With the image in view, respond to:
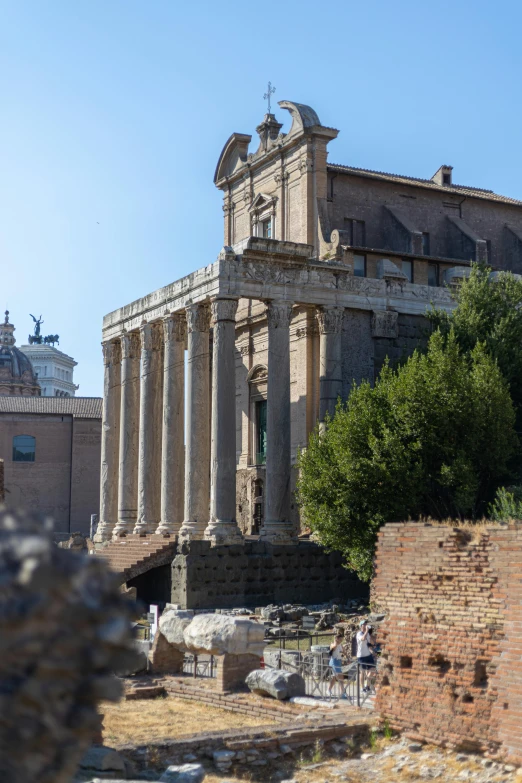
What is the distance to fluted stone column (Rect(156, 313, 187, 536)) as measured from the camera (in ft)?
103

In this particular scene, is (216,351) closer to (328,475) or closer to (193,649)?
(328,475)

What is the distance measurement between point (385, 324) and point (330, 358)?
2.40 m

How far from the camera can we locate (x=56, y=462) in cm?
5350

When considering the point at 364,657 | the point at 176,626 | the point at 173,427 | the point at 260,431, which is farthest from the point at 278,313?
the point at 364,657

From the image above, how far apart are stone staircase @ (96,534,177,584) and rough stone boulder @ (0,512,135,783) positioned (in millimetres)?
25551

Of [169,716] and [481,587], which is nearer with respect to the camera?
[481,587]

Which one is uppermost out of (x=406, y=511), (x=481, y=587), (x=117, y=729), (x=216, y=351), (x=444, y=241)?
(x=444, y=241)

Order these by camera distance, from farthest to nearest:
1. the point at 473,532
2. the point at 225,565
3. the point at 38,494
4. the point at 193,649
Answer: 1. the point at 38,494
2. the point at 225,565
3. the point at 193,649
4. the point at 473,532

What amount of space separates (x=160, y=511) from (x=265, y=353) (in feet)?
21.6

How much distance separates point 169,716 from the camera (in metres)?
15.6

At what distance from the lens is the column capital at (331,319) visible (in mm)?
31125

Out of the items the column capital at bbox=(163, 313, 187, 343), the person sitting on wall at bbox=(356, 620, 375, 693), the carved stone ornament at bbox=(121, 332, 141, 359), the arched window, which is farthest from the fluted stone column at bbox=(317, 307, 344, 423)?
the arched window

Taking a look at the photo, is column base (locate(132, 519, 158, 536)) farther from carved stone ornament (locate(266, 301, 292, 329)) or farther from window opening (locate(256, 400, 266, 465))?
carved stone ornament (locate(266, 301, 292, 329))

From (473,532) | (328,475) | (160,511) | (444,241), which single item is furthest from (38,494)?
(473,532)
